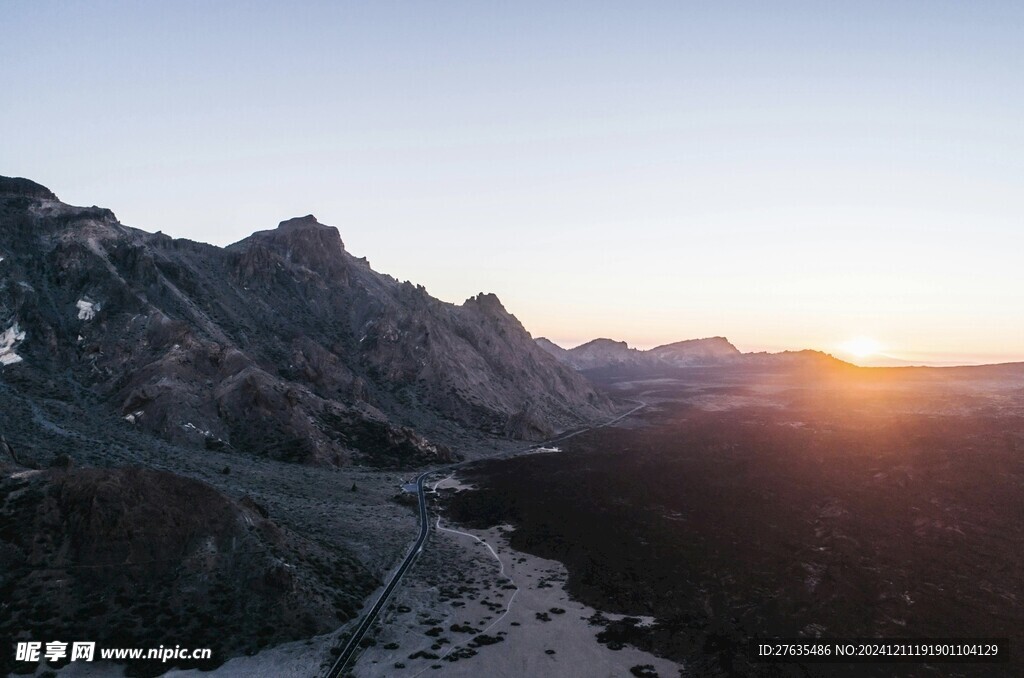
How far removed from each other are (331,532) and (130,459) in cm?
2777

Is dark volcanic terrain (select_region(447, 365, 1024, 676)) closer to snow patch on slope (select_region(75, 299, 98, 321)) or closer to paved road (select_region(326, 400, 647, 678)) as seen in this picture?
paved road (select_region(326, 400, 647, 678))

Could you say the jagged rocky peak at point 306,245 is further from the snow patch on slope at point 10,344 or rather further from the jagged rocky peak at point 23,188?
the snow patch on slope at point 10,344

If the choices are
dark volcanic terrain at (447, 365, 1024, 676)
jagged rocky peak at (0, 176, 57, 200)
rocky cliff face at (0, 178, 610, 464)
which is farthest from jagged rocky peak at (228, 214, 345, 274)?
dark volcanic terrain at (447, 365, 1024, 676)

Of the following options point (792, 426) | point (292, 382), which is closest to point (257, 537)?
point (292, 382)

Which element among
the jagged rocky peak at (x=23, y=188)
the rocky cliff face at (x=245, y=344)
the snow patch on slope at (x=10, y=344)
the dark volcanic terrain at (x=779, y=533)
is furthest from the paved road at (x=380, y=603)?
the jagged rocky peak at (x=23, y=188)

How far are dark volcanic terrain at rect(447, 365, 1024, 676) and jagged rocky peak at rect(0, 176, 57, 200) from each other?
358 feet

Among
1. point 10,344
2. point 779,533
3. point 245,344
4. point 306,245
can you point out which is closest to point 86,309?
point 10,344

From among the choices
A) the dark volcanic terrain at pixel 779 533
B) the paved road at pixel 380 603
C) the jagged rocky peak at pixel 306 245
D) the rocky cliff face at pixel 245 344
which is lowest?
the dark volcanic terrain at pixel 779 533

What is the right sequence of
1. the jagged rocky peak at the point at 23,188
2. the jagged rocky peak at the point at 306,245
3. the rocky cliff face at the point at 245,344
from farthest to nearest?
the jagged rocky peak at the point at 306,245, the jagged rocky peak at the point at 23,188, the rocky cliff face at the point at 245,344

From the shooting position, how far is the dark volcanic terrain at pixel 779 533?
42250 mm

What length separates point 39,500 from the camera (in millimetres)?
40344

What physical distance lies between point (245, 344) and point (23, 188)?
56.2 m

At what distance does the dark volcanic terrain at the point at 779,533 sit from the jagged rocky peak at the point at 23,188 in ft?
358

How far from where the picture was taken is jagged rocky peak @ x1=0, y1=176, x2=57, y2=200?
107188 mm
